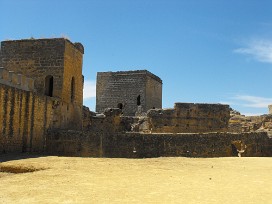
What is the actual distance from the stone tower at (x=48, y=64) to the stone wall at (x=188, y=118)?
17.9 feet

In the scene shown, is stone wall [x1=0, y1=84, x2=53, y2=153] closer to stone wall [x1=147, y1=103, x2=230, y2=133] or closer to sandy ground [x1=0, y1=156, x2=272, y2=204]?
sandy ground [x1=0, y1=156, x2=272, y2=204]

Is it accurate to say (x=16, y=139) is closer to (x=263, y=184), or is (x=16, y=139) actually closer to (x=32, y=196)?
(x=32, y=196)

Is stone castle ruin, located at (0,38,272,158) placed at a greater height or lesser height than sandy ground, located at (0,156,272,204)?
greater

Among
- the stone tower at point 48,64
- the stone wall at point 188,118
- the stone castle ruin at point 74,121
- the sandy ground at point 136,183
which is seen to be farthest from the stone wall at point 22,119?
the stone wall at point 188,118

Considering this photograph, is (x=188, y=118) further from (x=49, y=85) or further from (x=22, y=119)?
(x=22, y=119)

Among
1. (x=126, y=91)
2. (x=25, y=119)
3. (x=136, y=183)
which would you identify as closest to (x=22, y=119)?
(x=25, y=119)

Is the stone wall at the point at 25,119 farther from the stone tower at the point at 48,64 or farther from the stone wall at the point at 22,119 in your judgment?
the stone tower at the point at 48,64

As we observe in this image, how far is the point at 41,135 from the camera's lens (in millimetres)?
15383

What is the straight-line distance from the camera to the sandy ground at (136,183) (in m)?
6.25

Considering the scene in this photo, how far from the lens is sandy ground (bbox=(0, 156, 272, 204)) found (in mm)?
6246

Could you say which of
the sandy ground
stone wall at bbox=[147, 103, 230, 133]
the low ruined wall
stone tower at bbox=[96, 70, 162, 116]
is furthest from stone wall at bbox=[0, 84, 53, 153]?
stone tower at bbox=[96, 70, 162, 116]

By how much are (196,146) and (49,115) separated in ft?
21.2

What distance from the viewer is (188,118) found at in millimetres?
22016

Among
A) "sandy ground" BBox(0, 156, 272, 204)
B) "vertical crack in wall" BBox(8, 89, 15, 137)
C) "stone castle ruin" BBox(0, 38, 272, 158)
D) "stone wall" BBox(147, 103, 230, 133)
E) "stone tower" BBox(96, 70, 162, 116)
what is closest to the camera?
"sandy ground" BBox(0, 156, 272, 204)
